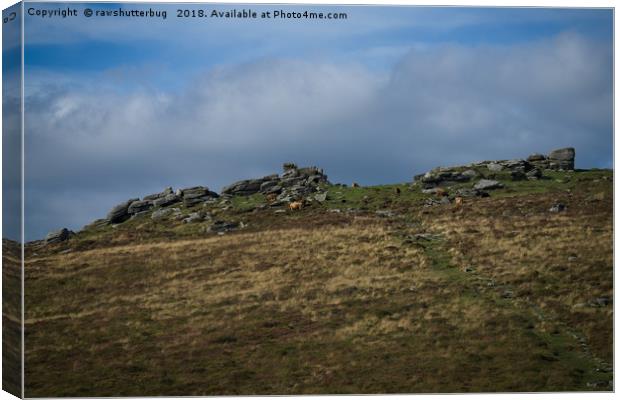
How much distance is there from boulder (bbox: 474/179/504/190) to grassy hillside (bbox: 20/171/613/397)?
410 centimetres

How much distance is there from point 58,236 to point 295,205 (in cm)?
1033

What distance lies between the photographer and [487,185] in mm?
36750

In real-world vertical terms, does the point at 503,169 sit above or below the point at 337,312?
above

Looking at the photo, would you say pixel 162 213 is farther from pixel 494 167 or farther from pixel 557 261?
pixel 557 261

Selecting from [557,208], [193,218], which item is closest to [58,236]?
[193,218]

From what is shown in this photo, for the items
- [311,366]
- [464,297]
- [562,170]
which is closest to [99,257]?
[311,366]

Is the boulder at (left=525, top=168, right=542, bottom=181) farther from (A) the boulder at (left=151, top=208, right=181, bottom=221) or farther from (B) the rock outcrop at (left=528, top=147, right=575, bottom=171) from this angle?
(A) the boulder at (left=151, top=208, right=181, bottom=221)

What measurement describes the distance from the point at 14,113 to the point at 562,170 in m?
19.9

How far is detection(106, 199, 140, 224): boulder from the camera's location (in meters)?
31.2

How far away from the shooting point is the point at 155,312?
92.1 ft

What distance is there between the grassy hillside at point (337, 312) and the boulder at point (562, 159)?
1.18 m

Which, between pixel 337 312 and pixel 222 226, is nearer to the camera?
pixel 337 312

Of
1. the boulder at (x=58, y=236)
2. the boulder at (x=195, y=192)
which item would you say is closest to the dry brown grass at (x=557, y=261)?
the boulder at (x=195, y=192)

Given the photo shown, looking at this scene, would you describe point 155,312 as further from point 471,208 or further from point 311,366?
point 471,208
